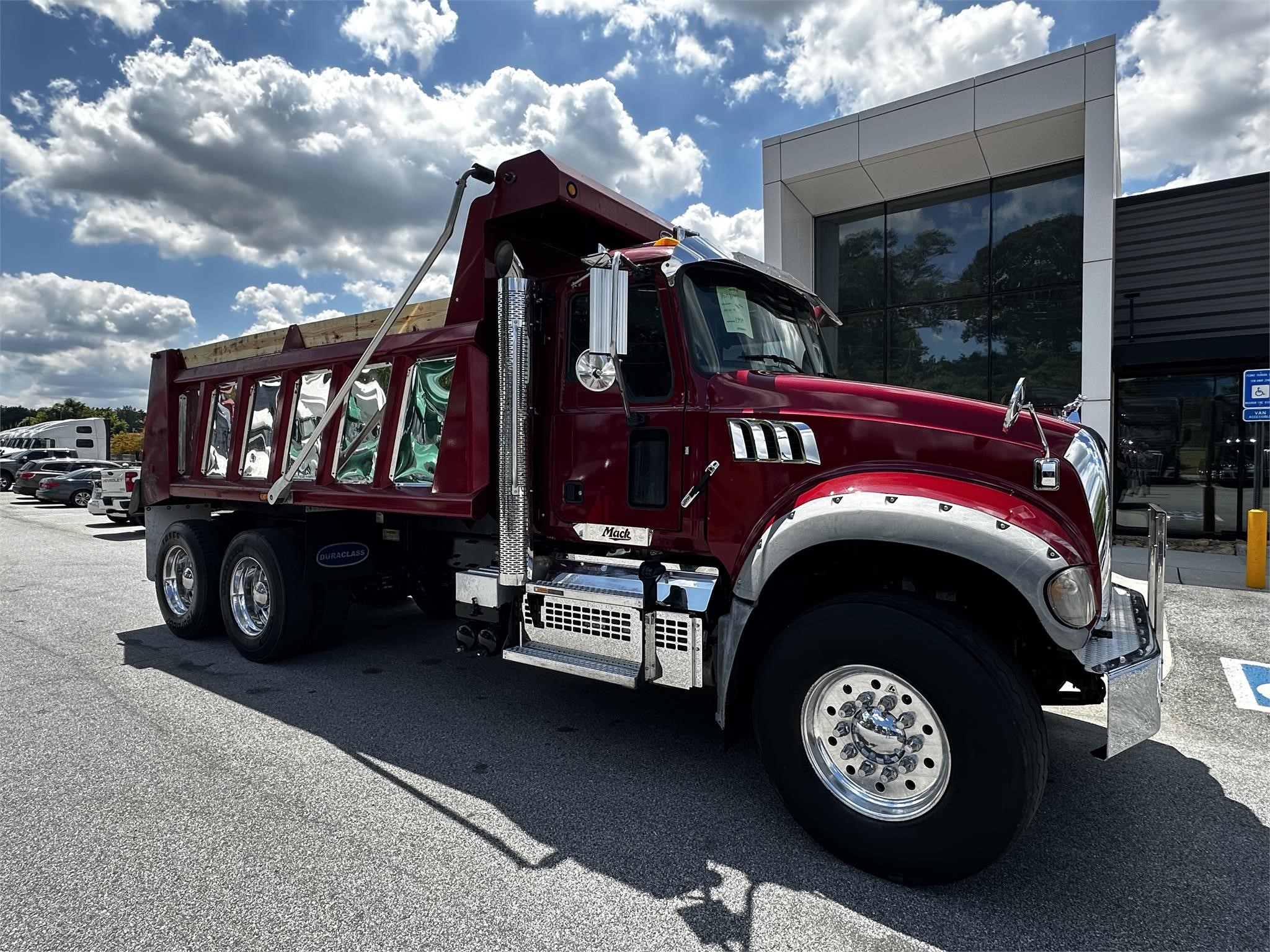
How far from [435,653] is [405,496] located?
73.0 inches

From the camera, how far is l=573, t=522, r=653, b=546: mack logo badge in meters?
3.94

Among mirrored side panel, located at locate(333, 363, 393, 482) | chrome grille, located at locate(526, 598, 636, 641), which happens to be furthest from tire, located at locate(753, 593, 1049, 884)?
mirrored side panel, located at locate(333, 363, 393, 482)

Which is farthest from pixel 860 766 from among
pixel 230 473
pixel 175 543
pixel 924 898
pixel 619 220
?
pixel 175 543

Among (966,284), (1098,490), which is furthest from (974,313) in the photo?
(1098,490)

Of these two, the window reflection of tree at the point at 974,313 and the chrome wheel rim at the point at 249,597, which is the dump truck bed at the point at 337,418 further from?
the window reflection of tree at the point at 974,313

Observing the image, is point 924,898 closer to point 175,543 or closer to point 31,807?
point 31,807

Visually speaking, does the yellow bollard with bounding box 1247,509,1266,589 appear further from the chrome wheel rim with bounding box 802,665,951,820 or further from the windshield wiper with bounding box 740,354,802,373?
the chrome wheel rim with bounding box 802,665,951,820

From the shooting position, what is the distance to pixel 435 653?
605 centimetres

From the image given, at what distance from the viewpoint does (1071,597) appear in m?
2.71

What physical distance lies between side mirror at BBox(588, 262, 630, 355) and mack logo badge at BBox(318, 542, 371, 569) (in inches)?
130

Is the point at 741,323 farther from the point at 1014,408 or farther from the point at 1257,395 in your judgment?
the point at 1257,395

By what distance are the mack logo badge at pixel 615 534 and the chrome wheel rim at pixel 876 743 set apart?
1218 millimetres

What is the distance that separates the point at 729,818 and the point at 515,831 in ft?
3.06

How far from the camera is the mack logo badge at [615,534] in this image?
394cm
